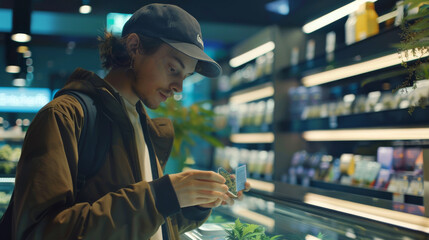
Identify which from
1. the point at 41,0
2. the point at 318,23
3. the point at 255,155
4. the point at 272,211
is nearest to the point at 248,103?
the point at 255,155

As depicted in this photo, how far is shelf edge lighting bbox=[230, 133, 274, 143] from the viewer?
5148mm

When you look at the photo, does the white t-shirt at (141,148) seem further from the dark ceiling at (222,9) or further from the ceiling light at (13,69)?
the ceiling light at (13,69)

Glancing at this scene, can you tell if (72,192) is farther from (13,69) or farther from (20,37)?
(13,69)

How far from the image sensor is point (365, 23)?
3.38 metres

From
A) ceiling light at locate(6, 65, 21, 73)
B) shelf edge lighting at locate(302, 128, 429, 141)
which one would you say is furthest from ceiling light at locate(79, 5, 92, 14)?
shelf edge lighting at locate(302, 128, 429, 141)

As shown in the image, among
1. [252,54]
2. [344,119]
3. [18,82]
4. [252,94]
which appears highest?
[252,54]

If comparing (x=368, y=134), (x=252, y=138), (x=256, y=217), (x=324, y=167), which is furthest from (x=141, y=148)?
(x=252, y=138)

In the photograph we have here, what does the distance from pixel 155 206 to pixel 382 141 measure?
3.02 meters

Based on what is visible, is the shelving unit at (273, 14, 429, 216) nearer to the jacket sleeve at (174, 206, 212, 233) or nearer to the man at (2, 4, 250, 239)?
the jacket sleeve at (174, 206, 212, 233)

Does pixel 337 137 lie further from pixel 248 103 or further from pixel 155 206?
pixel 155 206

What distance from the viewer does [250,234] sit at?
1.75m

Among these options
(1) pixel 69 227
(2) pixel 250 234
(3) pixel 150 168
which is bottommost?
(2) pixel 250 234

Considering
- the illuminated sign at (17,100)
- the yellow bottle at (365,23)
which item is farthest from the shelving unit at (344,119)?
the illuminated sign at (17,100)

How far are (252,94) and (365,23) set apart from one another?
2.57 m
